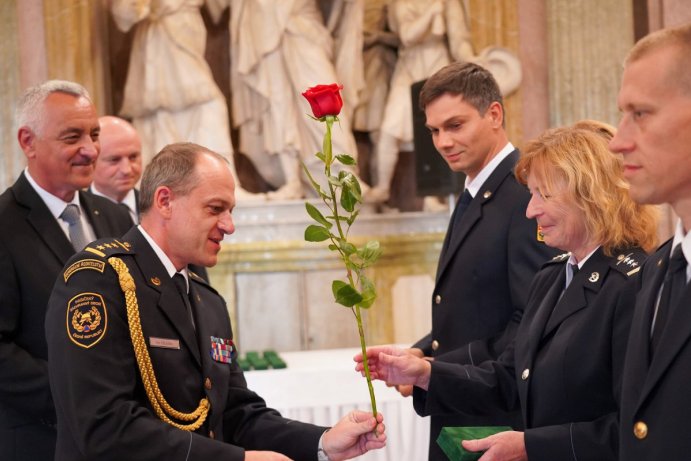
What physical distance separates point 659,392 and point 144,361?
1.28 metres

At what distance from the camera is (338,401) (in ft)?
16.1

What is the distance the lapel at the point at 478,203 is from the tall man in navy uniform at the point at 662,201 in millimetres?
1374

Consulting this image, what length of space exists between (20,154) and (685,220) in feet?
21.1

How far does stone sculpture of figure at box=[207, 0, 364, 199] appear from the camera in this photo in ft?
25.1

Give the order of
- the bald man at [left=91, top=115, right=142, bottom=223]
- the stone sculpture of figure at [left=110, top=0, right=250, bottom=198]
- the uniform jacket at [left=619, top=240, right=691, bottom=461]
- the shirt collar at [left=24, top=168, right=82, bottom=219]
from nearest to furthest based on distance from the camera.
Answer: the uniform jacket at [left=619, top=240, right=691, bottom=461] → the shirt collar at [left=24, top=168, right=82, bottom=219] → the bald man at [left=91, top=115, right=142, bottom=223] → the stone sculpture of figure at [left=110, top=0, right=250, bottom=198]

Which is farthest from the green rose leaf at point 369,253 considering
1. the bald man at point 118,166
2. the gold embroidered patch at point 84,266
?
the bald man at point 118,166

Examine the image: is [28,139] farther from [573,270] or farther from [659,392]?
[659,392]

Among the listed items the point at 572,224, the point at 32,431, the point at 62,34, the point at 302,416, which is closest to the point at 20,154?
the point at 62,34

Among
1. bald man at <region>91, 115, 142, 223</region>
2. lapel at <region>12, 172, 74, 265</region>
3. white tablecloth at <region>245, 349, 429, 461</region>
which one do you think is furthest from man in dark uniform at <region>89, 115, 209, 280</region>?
lapel at <region>12, 172, 74, 265</region>

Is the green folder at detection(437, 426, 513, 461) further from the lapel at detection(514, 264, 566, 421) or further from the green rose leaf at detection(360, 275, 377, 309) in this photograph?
the green rose leaf at detection(360, 275, 377, 309)

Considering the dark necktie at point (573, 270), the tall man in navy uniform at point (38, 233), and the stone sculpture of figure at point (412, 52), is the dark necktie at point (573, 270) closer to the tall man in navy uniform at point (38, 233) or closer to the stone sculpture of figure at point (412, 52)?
the tall man in navy uniform at point (38, 233)

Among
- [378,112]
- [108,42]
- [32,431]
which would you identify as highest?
[108,42]

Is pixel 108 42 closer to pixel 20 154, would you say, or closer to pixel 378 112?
pixel 20 154

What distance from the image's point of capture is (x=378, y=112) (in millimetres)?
8125
